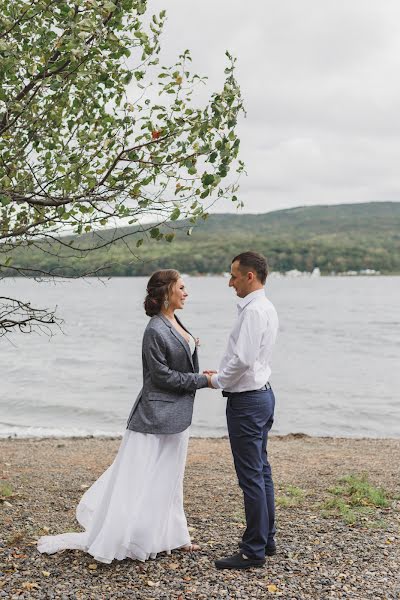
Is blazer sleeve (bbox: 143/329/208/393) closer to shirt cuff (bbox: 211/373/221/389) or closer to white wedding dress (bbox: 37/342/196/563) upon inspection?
shirt cuff (bbox: 211/373/221/389)

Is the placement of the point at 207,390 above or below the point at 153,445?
below

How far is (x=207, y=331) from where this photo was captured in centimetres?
6650

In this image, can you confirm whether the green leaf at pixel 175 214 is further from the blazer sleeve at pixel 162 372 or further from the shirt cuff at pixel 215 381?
the shirt cuff at pixel 215 381

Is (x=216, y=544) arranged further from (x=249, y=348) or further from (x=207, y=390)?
(x=207, y=390)

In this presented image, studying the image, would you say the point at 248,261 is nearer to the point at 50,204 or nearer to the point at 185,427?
the point at 185,427

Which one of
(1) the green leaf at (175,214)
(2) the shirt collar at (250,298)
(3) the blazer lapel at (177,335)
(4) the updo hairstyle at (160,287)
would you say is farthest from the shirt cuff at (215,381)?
(1) the green leaf at (175,214)

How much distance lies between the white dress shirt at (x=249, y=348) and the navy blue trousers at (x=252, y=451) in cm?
15

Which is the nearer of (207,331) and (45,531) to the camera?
(45,531)

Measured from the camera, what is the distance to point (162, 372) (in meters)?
6.67

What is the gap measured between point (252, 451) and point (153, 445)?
996 millimetres

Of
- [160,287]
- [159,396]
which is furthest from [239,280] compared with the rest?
[159,396]

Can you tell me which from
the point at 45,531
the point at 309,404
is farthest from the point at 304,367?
the point at 45,531

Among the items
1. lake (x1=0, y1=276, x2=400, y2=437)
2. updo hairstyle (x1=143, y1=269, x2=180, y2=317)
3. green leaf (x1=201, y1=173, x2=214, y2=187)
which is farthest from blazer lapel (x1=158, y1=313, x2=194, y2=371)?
lake (x1=0, y1=276, x2=400, y2=437)

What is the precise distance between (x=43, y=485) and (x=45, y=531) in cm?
319
